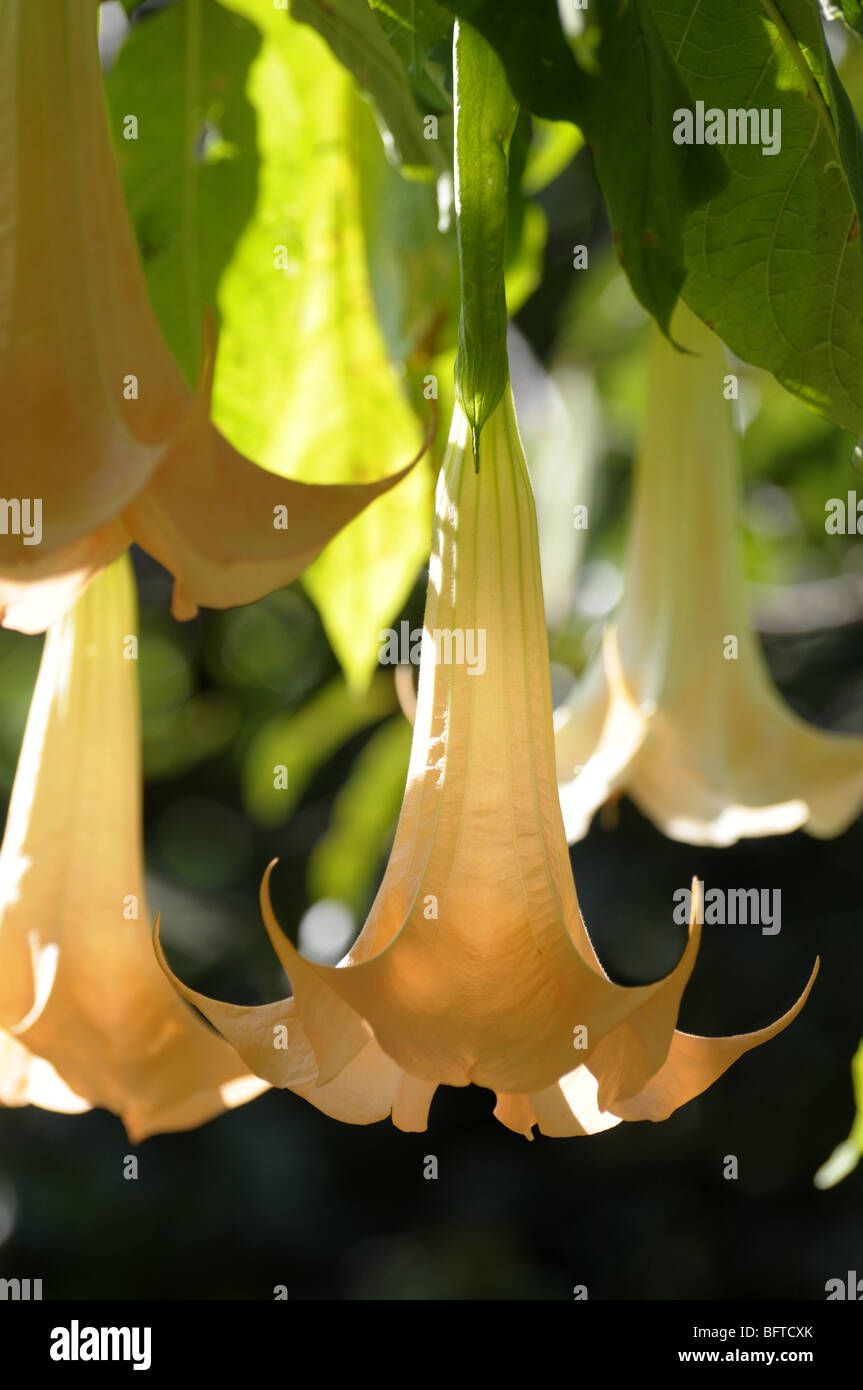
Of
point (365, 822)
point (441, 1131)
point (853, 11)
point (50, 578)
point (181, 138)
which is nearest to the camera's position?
A: point (50, 578)

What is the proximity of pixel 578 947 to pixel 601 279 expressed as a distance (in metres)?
1.04

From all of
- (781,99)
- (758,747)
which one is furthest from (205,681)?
(781,99)

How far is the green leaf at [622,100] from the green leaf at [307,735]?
95cm

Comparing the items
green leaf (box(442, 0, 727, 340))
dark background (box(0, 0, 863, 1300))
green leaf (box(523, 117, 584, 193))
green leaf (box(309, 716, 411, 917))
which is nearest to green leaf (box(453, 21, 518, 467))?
green leaf (box(442, 0, 727, 340))

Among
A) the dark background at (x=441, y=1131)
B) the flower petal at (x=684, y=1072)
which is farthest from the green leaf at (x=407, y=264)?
the dark background at (x=441, y=1131)

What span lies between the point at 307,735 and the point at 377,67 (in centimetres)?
91

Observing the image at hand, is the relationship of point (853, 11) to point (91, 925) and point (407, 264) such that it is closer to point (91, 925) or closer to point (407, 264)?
point (407, 264)

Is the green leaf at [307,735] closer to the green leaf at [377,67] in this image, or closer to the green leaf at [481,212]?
the green leaf at [377,67]

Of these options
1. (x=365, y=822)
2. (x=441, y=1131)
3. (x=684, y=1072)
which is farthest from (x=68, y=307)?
(x=441, y=1131)

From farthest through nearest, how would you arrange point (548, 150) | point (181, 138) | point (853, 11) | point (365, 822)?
1. point (365, 822)
2. point (548, 150)
3. point (181, 138)
4. point (853, 11)

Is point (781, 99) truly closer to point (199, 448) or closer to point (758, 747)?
point (199, 448)

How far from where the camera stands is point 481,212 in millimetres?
397

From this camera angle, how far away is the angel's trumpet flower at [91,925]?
1.60ft

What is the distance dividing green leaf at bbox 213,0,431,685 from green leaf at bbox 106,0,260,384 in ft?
0.08
